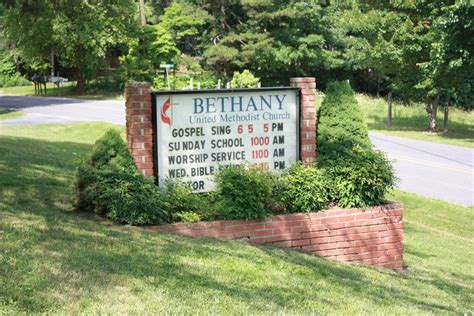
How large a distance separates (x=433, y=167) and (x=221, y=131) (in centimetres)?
1146

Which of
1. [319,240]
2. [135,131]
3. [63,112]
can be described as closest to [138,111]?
[135,131]

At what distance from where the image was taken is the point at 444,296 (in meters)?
6.07

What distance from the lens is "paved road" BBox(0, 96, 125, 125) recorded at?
27562 millimetres

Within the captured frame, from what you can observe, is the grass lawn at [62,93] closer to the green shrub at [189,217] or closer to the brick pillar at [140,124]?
the brick pillar at [140,124]

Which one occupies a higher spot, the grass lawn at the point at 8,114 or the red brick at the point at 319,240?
the grass lawn at the point at 8,114

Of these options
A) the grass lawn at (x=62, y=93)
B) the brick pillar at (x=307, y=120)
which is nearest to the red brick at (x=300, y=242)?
the brick pillar at (x=307, y=120)

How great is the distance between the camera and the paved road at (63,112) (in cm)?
2756

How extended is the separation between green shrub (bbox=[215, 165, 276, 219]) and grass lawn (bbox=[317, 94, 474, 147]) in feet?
57.1

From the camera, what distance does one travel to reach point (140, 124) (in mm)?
7172

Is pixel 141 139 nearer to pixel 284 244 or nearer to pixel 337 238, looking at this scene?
pixel 284 244

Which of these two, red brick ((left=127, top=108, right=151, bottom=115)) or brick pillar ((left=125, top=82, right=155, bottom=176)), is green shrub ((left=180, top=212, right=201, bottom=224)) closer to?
brick pillar ((left=125, top=82, right=155, bottom=176))

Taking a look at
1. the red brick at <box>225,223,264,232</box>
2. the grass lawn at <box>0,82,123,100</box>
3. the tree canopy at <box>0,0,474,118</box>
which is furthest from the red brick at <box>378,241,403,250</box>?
the grass lawn at <box>0,82,123,100</box>

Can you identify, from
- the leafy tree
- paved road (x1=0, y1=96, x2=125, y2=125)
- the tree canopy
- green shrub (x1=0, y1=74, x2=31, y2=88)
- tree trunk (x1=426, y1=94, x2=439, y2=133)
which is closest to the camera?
the leafy tree

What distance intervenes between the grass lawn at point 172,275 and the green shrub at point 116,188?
186mm
